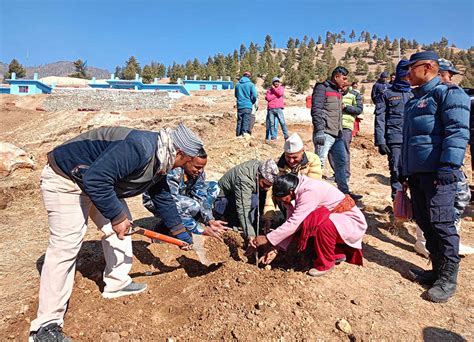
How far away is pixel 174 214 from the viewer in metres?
2.85

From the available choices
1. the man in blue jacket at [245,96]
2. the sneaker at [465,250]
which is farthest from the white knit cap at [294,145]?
the man in blue jacket at [245,96]

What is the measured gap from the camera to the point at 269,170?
336 cm

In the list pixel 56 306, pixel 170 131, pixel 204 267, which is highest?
pixel 170 131

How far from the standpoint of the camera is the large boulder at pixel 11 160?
7066mm

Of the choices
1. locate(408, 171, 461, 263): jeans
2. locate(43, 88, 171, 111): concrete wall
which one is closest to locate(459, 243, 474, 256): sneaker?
locate(408, 171, 461, 263): jeans

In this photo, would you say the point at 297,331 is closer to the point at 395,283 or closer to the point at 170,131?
the point at 395,283

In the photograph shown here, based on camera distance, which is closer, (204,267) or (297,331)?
(297,331)

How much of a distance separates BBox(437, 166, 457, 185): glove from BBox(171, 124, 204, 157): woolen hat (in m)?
1.68

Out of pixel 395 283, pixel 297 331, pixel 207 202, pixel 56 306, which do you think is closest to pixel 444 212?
pixel 395 283

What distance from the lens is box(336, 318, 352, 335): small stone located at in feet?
7.29

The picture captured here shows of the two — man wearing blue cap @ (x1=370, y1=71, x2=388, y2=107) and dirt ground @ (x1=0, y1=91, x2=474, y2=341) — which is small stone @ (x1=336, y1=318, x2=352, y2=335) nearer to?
dirt ground @ (x1=0, y1=91, x2=474, y2=341)

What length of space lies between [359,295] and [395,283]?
0.46m

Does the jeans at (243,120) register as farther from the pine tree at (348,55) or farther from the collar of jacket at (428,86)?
the pine tree at (348,55)

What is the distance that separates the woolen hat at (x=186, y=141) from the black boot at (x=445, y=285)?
6.47 ft
